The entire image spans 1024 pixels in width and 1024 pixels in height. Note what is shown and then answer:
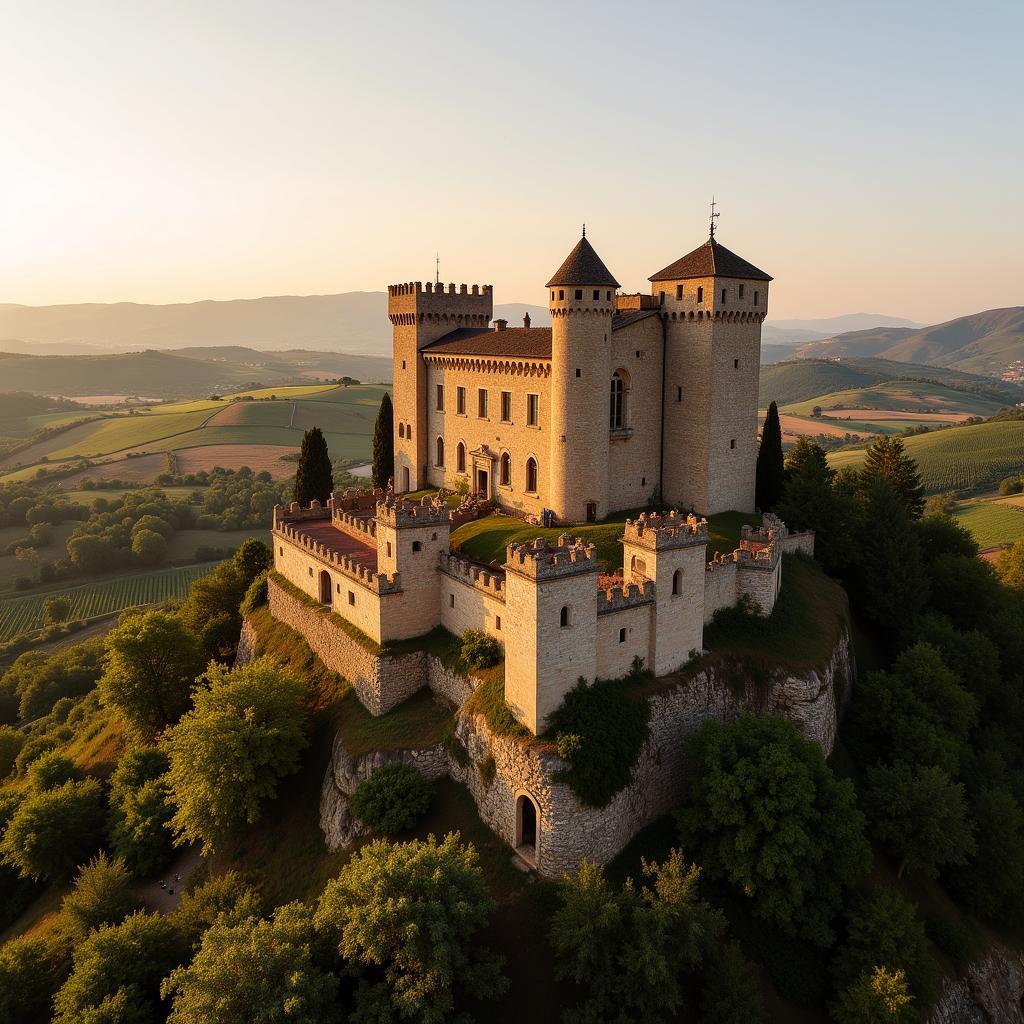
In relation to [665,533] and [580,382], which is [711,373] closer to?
[580,382]

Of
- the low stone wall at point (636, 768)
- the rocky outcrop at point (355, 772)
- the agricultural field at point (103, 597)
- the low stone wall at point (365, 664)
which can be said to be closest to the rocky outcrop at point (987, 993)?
the low stone wall at point (636, 768)

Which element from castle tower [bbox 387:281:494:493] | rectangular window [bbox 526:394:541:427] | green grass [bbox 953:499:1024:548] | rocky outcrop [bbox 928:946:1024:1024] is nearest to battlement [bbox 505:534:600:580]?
rectangular window [bbox 526:394:541:427]

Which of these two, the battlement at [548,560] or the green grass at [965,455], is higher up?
the battlement at [548,560]

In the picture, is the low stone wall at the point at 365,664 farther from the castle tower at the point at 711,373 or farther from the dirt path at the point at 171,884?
the castle tower at the point at 711,373

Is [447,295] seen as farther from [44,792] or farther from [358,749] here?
[44,792]

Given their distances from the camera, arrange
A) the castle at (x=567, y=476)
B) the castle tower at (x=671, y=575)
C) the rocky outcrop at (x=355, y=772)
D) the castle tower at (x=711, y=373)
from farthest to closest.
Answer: the castle tower at (x=711, y=373) → the rocky outcrop at (x=355, y=772) → the castle tower at (x=671, y=575) → the castle at (x=567, y=476)

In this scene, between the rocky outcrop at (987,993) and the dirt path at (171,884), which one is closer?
the rocky outcrop at (987,993)
